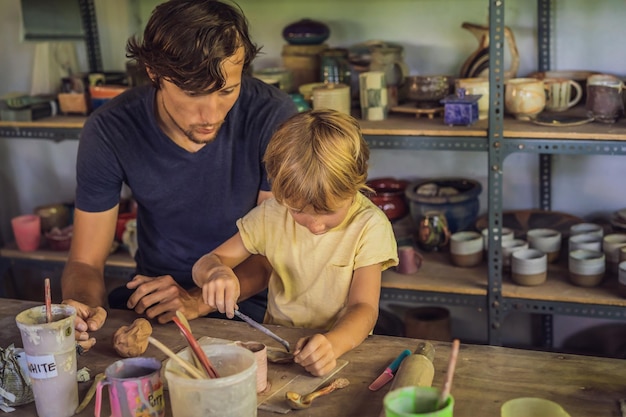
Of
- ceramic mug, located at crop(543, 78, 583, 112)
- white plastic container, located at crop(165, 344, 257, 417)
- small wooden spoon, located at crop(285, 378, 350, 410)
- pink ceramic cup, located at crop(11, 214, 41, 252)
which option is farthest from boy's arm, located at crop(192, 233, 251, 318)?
pink ceramic cup, located at crop(11, 214, 41, 252)

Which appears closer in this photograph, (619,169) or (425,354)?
(425,354)

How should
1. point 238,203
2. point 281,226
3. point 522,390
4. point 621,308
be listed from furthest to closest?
point 621,308, point 238,203, point 281,226, point 522,390

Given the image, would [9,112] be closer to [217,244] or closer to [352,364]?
[217,244]

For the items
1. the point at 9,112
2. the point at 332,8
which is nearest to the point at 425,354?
the point at 332,8

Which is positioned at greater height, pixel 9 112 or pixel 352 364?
pixel 9 112

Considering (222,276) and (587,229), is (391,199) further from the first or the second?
(222,276)

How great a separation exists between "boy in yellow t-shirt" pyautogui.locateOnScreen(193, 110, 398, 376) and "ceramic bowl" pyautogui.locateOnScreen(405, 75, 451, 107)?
3.24ft

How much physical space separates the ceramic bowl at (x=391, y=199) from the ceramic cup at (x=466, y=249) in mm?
Answer: 250

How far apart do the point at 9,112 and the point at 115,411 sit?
2006 mm

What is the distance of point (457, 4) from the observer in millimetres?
2830

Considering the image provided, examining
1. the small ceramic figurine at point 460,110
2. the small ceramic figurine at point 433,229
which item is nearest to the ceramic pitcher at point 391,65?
the small ceramic figurine at point 460,110

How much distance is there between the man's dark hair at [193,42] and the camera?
172 centimetres

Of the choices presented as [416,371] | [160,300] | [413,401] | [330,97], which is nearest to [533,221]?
[330,97]

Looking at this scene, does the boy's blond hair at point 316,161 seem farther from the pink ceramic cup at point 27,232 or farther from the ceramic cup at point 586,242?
the pink ceramic cup at point 27,232
